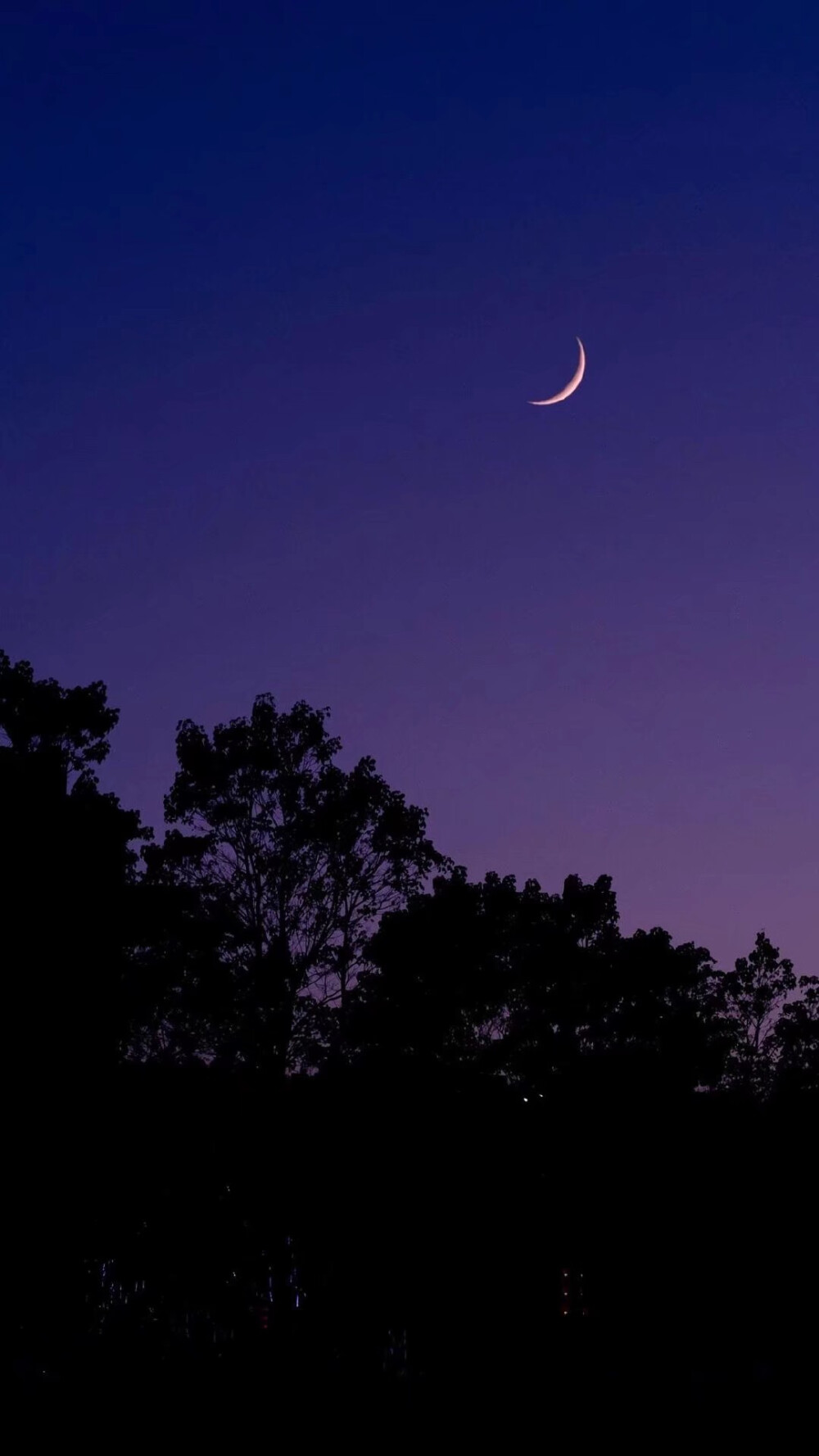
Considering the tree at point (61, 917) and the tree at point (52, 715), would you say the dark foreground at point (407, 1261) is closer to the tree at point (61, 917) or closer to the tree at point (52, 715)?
the tree at point (61, 917)

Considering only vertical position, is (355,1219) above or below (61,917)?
below

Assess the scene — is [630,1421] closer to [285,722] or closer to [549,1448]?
[549,1448]

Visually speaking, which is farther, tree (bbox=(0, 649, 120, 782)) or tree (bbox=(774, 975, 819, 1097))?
tree (bbox=(774, 975, 819, 1097))

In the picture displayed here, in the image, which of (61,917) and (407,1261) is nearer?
(407,1261)

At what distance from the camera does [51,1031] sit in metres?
15.1

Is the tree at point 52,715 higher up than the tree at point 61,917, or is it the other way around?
the tree at point 52,715

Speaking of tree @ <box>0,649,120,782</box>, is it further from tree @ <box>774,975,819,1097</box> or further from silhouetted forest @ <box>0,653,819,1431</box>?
tree @ <box>774,975,819,1097</box>

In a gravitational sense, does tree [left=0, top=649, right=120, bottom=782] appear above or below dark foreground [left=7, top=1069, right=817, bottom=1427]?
above

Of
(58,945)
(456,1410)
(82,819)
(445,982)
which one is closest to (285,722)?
(445,982)

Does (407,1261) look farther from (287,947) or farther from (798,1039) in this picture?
(798,1039)

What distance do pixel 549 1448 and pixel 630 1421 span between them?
818 mm

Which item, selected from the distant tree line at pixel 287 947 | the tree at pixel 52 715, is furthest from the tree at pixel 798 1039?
the tree at pixel 52 715

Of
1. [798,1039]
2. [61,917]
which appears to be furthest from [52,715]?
[798,1039]

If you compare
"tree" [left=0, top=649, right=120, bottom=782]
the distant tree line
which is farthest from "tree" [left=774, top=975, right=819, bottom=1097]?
"tree" [left=0, top=649, right=120, bottom=782]
